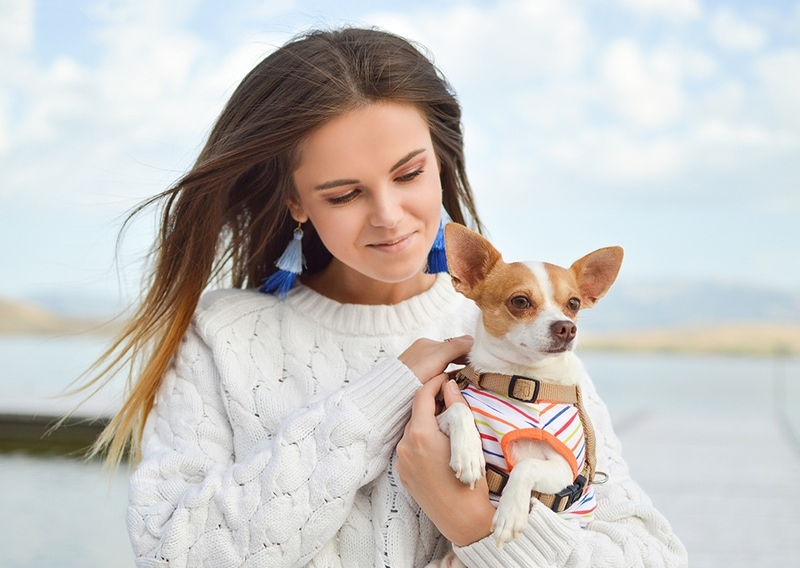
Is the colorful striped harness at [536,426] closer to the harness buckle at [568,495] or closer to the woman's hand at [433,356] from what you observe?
the harness buckle at [568,495]

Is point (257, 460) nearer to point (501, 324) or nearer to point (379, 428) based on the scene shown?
point (379, 428)

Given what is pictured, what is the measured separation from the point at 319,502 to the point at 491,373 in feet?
1.31

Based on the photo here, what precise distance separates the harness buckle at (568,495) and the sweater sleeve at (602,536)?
18 millimetres

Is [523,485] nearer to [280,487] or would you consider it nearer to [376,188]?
[280,487]

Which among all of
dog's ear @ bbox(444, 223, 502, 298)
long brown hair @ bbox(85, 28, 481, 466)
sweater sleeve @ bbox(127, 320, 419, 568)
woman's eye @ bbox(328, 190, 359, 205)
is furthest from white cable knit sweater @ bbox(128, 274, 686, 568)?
woman's eye @ bbox(328, 190, 359, 205)

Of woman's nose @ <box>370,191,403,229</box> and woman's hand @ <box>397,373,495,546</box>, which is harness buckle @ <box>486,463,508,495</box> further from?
woman's nose @ <box>370,191,403,229</box>

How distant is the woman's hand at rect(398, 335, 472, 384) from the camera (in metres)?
1.57

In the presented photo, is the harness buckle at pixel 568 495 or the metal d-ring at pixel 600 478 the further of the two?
the metal d-ring at pixel 600 478

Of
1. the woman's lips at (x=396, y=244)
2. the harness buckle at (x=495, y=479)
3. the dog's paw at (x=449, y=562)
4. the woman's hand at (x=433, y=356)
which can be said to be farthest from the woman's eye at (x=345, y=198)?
the dog's paw at (x=449, y=562)

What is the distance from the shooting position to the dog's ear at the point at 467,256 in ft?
4.91

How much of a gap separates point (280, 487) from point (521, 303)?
1.83 ft

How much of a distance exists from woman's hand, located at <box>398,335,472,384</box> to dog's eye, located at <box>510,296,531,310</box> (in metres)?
0.20

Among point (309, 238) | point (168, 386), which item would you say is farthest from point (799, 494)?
point (168, 386)

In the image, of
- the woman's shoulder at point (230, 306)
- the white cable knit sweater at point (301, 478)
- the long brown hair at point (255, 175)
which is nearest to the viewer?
the white cable knit sweater at point (301, 478)
